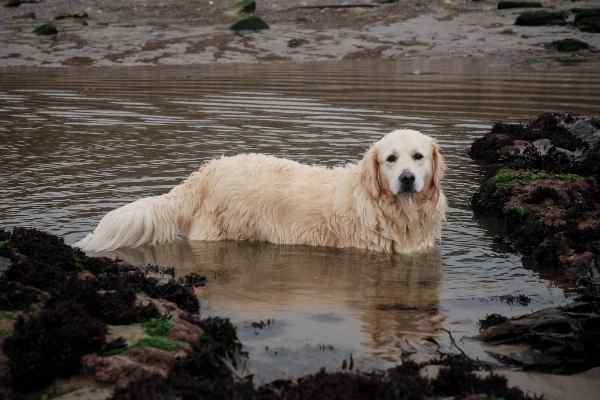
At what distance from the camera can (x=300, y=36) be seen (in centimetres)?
2823

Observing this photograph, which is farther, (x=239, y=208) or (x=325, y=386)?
(x=239, y=208)

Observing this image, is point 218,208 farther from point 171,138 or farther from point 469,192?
point 171,138

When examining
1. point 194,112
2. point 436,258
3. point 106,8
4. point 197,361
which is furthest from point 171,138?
point 106,8

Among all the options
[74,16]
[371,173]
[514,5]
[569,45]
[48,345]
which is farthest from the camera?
[74,16]

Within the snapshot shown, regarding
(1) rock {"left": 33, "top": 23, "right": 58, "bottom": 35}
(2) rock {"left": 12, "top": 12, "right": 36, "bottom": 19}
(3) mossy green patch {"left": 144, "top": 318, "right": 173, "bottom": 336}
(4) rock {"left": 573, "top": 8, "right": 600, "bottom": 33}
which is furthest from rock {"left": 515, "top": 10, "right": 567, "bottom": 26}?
(3) mossy green patch {"left": 144, "top": 318, "right": 173, "bottom": 336}

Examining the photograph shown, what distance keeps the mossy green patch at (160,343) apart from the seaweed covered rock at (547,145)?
274 inches

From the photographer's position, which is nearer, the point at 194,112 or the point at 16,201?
the point at 16,201

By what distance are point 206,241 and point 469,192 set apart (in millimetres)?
3662

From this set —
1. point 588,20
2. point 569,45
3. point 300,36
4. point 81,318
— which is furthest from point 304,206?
point 588,20

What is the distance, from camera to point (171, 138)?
44.5 feet

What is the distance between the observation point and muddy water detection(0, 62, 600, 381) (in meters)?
5.90

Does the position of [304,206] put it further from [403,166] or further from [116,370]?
[116,370]

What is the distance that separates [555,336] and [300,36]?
2429 centimetres

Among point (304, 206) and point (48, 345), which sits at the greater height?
point (48, 345)
